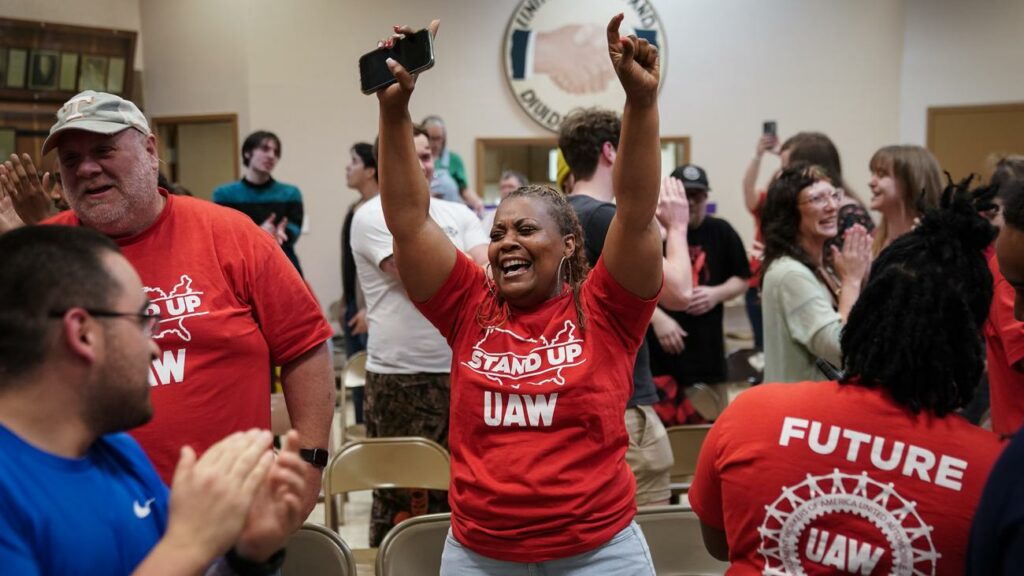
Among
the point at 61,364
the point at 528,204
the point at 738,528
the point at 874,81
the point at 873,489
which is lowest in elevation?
the point at 738,528

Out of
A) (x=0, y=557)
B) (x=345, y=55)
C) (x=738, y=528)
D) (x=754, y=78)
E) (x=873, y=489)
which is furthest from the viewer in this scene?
(x=754, y=78)

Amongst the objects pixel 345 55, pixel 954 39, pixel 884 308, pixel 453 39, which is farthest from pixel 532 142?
pixel 884 308

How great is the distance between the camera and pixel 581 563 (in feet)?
6.40

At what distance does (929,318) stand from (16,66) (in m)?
7.06

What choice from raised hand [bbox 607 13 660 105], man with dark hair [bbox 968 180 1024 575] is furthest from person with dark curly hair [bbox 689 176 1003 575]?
raised hand [bbox 607 13 660 105]

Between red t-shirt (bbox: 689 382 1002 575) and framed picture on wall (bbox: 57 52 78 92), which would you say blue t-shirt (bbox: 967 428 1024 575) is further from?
framed picture on wall (bbox: 57 52 78 92)

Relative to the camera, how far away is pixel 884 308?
1.55m

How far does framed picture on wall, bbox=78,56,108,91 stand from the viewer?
717 cm

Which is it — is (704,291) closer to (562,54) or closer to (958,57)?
(562,54)

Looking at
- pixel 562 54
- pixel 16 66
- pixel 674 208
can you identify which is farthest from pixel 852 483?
pixel 16 66

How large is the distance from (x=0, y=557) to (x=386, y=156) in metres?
1.20

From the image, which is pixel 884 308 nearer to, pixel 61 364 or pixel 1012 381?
pixel 1012 381

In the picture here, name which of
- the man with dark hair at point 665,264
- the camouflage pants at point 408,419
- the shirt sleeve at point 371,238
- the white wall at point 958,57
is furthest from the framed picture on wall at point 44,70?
the white wall at point 958,57

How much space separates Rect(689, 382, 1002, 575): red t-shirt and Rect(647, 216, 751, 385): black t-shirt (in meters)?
2.18
